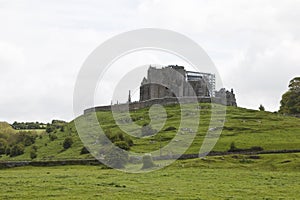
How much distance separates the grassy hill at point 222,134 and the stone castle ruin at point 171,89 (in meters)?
8.12

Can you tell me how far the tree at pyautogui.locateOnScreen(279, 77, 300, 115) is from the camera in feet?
459

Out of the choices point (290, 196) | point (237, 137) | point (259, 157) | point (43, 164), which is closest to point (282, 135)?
point (237, 137)

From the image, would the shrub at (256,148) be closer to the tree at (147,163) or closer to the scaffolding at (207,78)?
the tree at (147,163)

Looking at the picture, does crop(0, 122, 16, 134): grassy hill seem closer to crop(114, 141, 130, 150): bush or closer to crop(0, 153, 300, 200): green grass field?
crop(114, 141, 130, 150): bush

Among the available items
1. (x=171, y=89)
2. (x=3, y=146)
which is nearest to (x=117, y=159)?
(x=3, y=146)

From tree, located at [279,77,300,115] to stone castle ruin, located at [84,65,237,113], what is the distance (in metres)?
21.3

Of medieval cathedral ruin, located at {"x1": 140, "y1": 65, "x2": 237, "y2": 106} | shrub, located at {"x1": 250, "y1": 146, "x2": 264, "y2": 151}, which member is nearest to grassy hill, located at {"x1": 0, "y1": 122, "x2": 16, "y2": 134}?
medieval cathedral ruin, located at {"x1": 140, "y1": 65, "x2": 237, "y2": 106}

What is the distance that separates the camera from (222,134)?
351 feet

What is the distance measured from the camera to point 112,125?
445 ft

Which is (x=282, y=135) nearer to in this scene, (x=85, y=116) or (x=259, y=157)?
(x=259, y=157)

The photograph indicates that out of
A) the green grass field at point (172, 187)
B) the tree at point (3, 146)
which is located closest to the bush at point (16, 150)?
the tree at point (3, 146)

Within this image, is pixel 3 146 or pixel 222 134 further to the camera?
pixel 3 146

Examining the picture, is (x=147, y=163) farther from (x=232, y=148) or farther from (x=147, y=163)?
(x=232, y=148)

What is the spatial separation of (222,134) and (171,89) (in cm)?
6429
